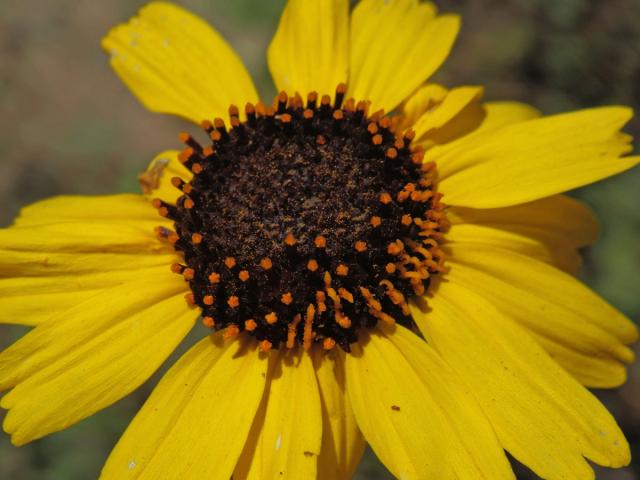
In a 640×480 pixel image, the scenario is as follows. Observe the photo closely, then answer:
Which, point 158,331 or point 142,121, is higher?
point 142,121

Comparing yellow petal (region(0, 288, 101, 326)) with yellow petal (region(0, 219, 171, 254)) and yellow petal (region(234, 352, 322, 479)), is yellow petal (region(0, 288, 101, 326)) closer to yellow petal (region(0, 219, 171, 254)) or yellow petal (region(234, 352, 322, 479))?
yellow petal (region(0, 219, 171, 254))

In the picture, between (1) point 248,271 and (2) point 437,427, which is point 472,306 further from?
(1) point 248,271

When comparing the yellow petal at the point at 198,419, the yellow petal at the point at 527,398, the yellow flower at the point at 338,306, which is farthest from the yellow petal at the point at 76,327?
the yellow petal at the point at 527,398

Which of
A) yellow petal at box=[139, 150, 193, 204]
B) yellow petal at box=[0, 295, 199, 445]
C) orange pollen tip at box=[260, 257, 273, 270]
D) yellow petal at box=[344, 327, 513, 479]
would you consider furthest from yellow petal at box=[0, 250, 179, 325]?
yellow petal at box=[344, 327, 513, 479]

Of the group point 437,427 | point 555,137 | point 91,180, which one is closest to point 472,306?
point 437,427

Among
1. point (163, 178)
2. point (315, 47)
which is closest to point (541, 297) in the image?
point (315, 47)

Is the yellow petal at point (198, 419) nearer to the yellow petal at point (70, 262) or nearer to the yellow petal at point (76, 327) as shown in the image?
the yellow petal at point (76, 327)
